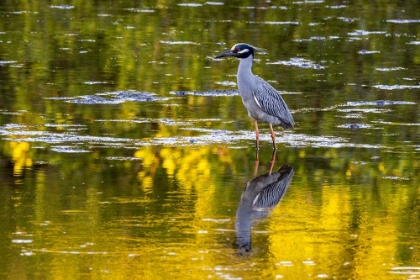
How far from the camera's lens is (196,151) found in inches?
451

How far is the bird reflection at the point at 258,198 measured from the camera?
8344 millimetres

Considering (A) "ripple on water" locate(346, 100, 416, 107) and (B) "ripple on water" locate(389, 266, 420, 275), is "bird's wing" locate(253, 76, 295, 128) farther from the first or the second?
(B) "ripple on water" locate(389, 266, 420, 275)

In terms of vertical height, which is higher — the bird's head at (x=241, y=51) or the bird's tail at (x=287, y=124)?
the bird's head at (x=241, y=51)

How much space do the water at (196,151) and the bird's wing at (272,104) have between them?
265 millimetres

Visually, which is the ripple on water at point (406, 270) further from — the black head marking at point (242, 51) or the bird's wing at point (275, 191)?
the black head marking at point (242, 51)

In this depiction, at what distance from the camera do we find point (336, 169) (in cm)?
1076

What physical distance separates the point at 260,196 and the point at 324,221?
0.97m

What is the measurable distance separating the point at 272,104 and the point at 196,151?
3.81 feet

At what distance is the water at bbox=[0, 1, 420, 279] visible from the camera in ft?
25.6

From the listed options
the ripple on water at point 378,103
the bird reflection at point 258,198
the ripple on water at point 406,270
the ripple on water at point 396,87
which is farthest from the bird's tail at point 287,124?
the ripple on water at point 406,270

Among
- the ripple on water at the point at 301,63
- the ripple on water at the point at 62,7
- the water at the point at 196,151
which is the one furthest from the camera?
the ripple on water at the point at 62,7

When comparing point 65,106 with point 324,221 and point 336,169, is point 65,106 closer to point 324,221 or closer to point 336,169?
point 336,169

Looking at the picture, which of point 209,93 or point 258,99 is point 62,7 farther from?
point 258,99

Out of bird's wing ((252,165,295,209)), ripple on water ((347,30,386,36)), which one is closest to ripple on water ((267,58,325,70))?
ripple on water ((347,30,386,36))
